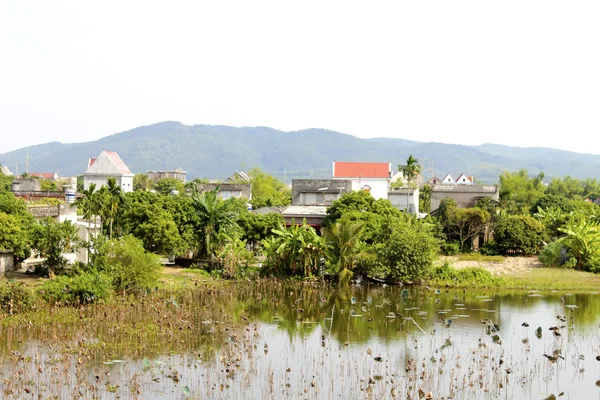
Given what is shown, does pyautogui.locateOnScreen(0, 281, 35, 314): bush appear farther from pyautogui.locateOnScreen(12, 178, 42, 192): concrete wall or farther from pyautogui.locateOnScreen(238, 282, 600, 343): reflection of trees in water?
pyautogui.locateOnScreen(12, 178, 42, 192): concrete wall

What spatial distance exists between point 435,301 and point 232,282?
973 centimetres

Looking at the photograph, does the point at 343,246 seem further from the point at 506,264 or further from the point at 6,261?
the point at 6,261

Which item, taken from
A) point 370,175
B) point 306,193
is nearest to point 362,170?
point 370,175

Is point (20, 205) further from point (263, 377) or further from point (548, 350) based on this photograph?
point (548, 350)

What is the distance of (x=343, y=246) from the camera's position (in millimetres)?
34125

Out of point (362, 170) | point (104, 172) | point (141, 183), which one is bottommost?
point (141, 183)

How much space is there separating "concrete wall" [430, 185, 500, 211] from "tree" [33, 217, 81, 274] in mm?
32079

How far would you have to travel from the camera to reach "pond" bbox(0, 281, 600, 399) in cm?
1792

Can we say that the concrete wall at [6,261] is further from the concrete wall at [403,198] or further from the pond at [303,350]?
the concrete wall at [403,198]

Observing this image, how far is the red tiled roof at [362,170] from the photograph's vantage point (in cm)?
7056

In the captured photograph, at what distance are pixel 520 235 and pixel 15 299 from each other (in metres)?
28.9

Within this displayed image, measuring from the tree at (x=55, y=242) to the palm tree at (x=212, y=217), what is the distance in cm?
726

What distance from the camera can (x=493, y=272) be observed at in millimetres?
37844

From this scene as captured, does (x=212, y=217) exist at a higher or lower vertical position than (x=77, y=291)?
higher
